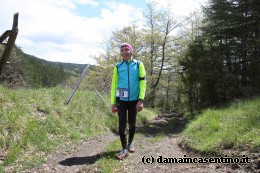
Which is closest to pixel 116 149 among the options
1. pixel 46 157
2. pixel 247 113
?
pixel 46 157

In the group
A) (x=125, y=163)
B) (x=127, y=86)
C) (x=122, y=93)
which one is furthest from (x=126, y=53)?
(x=125, y=163)

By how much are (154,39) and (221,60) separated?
1981cm

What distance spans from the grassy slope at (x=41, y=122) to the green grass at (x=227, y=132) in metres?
3.86

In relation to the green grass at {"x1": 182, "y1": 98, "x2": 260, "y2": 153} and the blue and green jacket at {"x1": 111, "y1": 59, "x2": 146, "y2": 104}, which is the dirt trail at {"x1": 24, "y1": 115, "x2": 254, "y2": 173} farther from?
the blue and green jacket at {"x1": 111, "y1": 59, "x2": 146, "y2": 104}

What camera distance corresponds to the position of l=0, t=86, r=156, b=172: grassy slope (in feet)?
23.3

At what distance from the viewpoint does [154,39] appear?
36094mm

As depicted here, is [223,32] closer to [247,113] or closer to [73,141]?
[247,113]

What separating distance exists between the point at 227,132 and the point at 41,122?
547cm

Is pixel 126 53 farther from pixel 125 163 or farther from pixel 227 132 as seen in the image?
pixel 227 132

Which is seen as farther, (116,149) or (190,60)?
(190,60)

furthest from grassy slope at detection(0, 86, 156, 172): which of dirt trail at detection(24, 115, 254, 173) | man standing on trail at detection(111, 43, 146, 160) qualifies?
man standing on trail at detection(111, 43, 146, 160)

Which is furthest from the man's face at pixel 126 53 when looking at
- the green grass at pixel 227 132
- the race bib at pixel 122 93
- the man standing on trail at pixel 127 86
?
the green grass at pixel 227 132

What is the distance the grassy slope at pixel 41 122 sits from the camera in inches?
280

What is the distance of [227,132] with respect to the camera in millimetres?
7387
